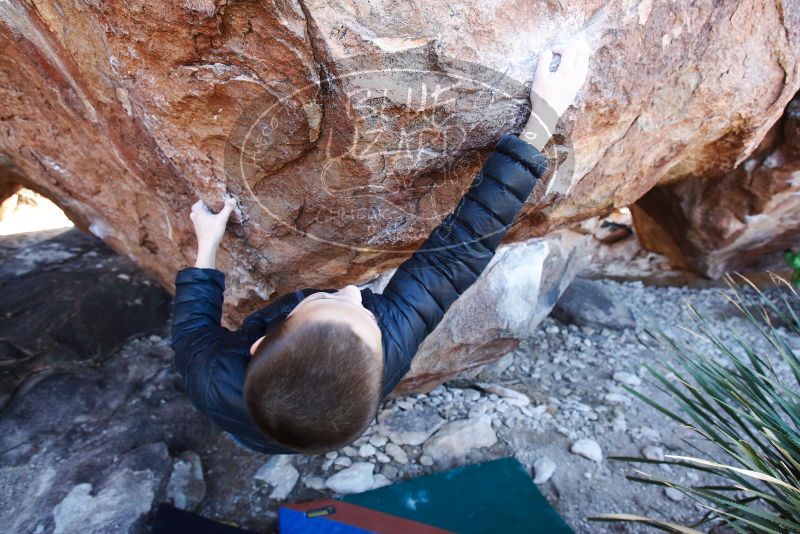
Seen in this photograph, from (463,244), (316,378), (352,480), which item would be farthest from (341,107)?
(352,480)

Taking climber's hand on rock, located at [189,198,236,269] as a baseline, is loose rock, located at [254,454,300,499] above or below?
below

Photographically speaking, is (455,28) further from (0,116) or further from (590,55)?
(0,116)

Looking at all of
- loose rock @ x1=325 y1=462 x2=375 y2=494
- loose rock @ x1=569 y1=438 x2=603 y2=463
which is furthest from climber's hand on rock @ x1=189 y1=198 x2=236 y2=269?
loose rock @ x1=569 y1=438 x2=603 y2=463

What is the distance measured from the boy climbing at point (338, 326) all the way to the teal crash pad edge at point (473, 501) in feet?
1.92

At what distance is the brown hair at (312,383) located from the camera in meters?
1.07

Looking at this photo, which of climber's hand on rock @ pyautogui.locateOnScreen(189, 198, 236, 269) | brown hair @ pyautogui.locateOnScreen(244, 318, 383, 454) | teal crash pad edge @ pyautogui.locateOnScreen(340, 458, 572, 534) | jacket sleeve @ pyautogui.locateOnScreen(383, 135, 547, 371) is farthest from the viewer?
teal crash pad edge @ pyautogui.locateOnScreen(340, 458, 572, 534)

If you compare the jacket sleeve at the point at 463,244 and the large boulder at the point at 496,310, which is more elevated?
the jacket sleeve at the point at 463,244

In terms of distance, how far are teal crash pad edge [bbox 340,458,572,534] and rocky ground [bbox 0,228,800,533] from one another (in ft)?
0.28

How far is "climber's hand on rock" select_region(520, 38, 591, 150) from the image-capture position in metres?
1.33

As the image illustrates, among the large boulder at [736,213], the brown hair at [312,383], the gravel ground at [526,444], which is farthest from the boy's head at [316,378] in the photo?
the large boulder at [736,213]

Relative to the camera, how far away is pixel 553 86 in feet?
4.44

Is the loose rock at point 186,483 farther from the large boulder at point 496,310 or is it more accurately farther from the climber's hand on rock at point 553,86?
the climber's hand on rock at point 553,86

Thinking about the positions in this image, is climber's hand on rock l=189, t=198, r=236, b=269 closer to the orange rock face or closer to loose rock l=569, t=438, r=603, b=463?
the orange rock face

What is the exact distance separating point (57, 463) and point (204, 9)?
A: 5.55 feet
